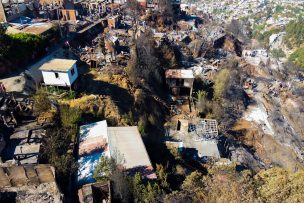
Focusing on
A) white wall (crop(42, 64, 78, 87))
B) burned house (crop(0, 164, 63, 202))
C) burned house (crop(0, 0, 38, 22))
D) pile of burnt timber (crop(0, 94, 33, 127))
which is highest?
burned house (crop(0, 0, 38, 22))

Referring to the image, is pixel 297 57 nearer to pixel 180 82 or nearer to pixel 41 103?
pixel 180 82

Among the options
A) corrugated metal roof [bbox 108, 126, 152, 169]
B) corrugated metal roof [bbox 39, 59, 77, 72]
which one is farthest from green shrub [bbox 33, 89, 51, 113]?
corrugated metal roof [bbox 108, 126, 152, 169]

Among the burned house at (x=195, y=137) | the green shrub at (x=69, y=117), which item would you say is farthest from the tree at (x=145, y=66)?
the green shrub at (x=69, y=117)

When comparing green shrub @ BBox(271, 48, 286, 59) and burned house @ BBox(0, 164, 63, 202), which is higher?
burned house @ BBox(0, 164, 63, 202)

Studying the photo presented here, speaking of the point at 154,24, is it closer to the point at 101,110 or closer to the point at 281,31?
the point at 101,110

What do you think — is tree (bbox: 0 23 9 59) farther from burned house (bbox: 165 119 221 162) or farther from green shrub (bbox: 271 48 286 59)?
green shrub (bbox: 271 48 286 59)
